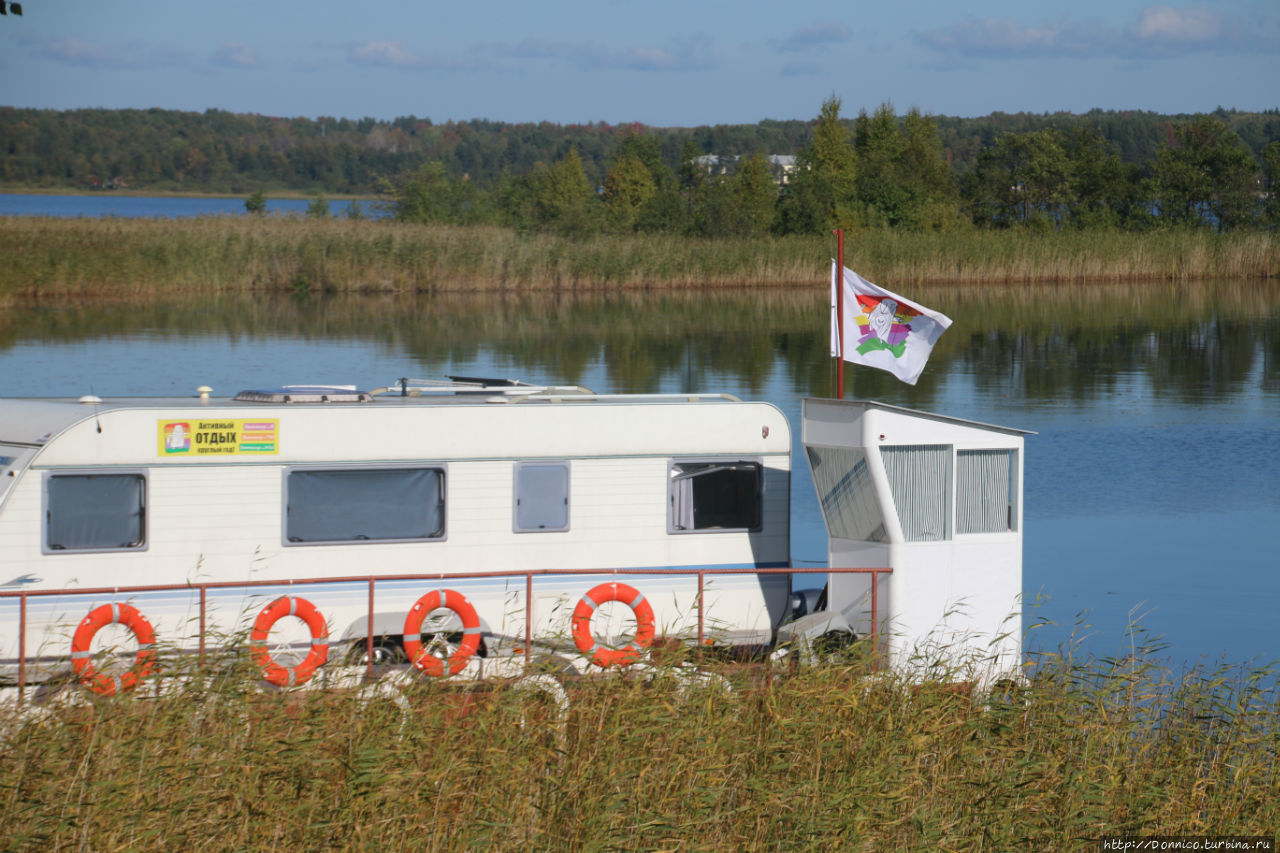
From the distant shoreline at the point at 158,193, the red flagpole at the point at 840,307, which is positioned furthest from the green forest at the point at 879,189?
the distant shoreline at the point at 158,193

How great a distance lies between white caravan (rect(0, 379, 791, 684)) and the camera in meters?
11.3

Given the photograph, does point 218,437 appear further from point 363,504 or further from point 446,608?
point 446,608

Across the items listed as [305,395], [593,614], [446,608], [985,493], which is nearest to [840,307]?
[985,493]

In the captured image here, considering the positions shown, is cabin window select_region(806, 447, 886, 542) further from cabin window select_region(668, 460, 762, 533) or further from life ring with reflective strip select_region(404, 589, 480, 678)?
life ring with reflective strip select_region(404, 589, 480, 678)

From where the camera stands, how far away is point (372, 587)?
446 inches

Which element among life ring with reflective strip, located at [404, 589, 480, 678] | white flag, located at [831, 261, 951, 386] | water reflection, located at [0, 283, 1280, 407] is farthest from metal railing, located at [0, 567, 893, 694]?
water reflection, located at [0, 283, 1280, 407]

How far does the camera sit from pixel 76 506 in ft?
37.2

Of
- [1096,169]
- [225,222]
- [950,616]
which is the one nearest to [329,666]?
[950,616]

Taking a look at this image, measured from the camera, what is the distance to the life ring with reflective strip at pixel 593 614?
36.6 ft

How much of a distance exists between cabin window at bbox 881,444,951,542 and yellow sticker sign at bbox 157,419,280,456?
491cm

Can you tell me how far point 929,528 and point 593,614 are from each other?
2.82 m

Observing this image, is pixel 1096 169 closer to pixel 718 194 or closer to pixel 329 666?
pixel 718 194

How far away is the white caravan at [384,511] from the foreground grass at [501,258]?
3812 centimetres

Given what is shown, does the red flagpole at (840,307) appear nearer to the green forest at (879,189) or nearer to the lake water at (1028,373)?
the lake water at (1028,373)
